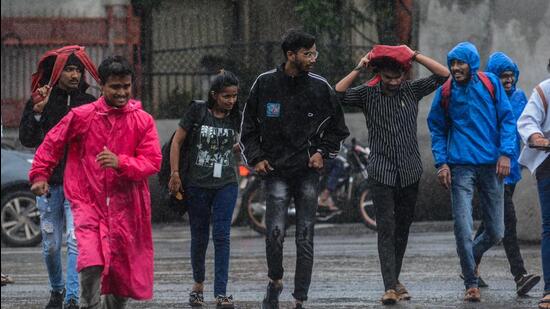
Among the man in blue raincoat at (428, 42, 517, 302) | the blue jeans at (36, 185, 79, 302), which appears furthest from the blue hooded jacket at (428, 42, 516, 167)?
the blue jeans at (36, 185, 79, 302)

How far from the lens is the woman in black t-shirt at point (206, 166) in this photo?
32.5 feet

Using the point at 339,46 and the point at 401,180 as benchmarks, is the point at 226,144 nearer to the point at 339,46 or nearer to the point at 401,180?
the point at 401,180

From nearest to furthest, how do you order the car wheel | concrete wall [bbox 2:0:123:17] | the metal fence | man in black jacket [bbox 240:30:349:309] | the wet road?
man in black jacket [bbox 240:30:349:309]
the wet road
the car wheel
the metal fence
concrete wall [bbox 2:0:123:17]

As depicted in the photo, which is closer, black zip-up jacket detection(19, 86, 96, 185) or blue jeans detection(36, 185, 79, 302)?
blue jeans detection(36, 185, 79, 302)

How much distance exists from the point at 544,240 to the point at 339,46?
39.6 ft

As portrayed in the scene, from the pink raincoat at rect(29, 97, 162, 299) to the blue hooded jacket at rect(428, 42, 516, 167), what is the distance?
278cm

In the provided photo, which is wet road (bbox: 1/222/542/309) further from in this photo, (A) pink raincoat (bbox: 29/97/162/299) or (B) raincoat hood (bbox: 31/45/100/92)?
(A) pink raincoat (bbox: 29/97/162/299)

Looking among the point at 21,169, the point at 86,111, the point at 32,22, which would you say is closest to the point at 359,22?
the point at 32,22

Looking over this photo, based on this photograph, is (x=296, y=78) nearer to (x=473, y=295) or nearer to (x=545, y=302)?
(x=473, y=295)

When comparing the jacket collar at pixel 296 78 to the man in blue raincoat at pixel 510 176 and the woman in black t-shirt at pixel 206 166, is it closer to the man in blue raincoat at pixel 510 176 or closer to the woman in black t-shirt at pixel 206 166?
the woman in black t-shirt at pixel 206 166

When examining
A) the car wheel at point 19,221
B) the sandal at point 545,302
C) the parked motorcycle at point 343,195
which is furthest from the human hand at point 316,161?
the parked motorcycle at point 343,195

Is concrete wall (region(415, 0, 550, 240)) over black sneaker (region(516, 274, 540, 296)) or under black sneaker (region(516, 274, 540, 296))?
over

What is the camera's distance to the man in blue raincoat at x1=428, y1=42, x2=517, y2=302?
32.4 feet

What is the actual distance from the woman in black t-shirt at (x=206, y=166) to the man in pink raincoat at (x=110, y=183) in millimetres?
1919
